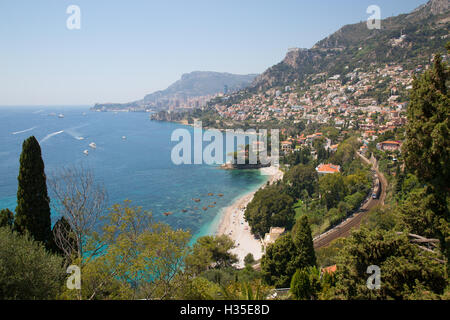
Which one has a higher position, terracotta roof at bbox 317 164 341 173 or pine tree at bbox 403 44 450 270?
pine tree at bbox 403 44 450 270

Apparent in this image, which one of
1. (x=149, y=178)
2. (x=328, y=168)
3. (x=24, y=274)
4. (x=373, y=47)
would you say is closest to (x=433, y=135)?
(x=24, y=274)

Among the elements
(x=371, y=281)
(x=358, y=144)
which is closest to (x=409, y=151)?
(x=371, y=281)

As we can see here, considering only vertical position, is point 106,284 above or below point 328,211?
above

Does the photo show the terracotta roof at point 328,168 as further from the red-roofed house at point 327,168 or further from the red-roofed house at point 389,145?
the red-roofed house at point 389,145

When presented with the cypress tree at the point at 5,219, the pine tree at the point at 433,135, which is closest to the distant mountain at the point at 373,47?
the pine tree at the point at 433,135

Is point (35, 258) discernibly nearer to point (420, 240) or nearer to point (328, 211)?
point (420, 240)

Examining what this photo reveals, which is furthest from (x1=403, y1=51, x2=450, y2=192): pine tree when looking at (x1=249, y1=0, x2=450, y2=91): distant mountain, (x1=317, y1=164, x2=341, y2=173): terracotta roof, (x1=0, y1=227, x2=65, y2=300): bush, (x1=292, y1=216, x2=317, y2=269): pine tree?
(x1=249, y1=0, x2=450, y2=91): distant mountain

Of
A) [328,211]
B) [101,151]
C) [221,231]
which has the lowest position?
[221,231]

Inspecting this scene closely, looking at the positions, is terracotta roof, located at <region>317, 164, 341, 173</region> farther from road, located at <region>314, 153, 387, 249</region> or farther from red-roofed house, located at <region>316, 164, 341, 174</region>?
road, located at <region>314, 153, 387, 249</region>
